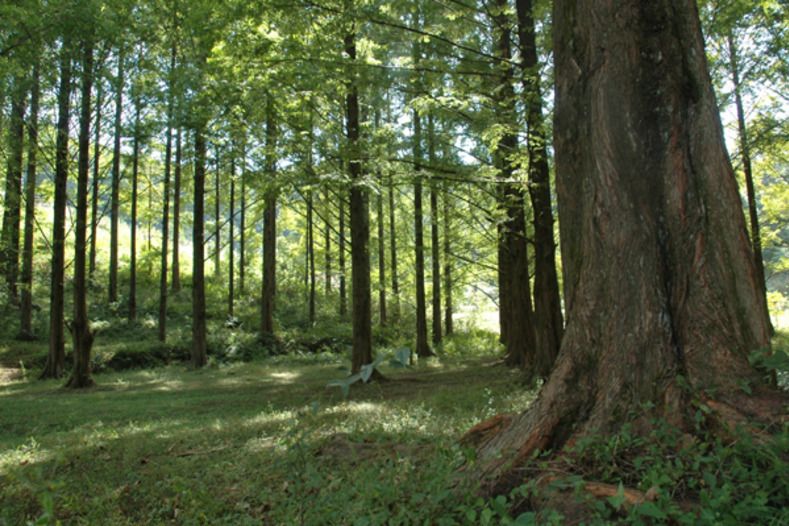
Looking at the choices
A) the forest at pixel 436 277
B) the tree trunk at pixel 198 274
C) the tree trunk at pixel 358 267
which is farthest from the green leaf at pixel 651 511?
the tree trunk at pixel 198 274

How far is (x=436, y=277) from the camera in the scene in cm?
2139

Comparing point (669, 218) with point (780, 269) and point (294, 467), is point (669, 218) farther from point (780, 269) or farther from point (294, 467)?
point (780, 269)

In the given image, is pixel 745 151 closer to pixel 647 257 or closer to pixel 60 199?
pixel 647 257

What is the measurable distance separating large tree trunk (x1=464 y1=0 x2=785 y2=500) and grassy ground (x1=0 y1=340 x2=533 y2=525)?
762 millimetres

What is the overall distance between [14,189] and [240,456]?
17517 mm

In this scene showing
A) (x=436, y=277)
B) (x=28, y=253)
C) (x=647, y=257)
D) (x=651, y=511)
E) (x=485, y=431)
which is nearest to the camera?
(x=651, y=511)

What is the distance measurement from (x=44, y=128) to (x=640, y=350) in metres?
15.7

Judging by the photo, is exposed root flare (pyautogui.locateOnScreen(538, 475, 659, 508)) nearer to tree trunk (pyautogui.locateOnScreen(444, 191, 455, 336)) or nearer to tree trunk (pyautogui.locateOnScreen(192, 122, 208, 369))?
tree trunk (pyautogui.locateOnScreen(444, 191, 455, 336))

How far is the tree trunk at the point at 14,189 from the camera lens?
13367 millimetres

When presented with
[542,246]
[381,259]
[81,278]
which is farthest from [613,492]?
[381,259]

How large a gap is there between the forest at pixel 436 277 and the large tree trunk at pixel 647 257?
0.02m

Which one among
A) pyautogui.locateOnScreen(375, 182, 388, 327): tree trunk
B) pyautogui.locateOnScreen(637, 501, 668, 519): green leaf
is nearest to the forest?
pyautogui.locateOnScreen(637, 501, 668, 519): green leaf

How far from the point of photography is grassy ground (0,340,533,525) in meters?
3.59

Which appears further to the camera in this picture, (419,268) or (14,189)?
(419,268)
